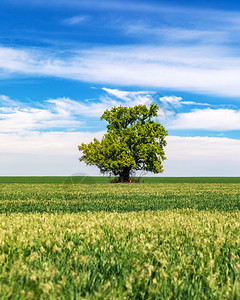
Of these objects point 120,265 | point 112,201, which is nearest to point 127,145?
point 112,201

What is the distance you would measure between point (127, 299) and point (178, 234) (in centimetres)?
352

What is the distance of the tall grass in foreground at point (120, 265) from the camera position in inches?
133

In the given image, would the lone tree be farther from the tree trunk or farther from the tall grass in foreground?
the tall grass in foreground

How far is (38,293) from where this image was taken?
335cm

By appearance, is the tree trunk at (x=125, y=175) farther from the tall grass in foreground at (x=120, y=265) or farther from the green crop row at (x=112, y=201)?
the tall grass in foreground at (x=120, y=265)

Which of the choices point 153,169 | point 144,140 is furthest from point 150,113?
point 153,169

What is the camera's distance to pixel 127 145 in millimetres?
50250

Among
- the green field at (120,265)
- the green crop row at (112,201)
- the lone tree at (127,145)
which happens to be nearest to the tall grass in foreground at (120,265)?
the green field at (120,265)

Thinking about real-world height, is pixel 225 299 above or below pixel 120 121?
below

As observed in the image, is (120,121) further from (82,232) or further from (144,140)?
(82,232)

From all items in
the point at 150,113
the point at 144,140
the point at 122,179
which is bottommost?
the point at 122,179

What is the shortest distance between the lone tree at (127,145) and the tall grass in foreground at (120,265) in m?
41.3

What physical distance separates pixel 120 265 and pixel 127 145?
4603cm

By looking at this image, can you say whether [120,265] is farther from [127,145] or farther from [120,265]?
[127,145]
